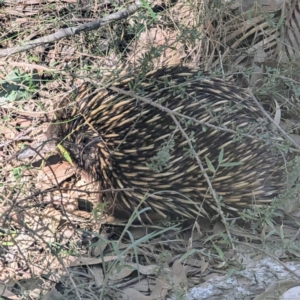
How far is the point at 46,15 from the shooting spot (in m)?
2.62

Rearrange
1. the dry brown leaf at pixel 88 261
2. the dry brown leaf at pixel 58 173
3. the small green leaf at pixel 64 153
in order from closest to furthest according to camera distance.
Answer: the dry brown leaf at pixel 88 261, the small green leaf at pixel 64 153, the dry brown leaf at pixel 58 173

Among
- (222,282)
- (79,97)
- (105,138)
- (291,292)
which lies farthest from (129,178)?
(291,292)

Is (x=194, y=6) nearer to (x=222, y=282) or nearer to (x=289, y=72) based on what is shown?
(x=289, y=72)

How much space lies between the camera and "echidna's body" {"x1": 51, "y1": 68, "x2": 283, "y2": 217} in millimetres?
1989

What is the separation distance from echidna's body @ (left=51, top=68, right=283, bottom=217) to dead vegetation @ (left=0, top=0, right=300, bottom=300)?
11 cm

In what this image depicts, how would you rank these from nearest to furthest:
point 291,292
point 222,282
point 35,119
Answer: point 291,292, point 222,282, point 35,119

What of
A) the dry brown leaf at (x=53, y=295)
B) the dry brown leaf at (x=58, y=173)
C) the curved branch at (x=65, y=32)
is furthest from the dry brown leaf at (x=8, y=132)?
the dry brown leaf at (x=53, y=295)

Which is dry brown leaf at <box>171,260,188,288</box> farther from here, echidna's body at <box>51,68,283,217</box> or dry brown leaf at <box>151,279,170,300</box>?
echidna's body at <box>51,68,283,217</box>

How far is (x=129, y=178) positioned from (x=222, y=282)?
25.0 inches

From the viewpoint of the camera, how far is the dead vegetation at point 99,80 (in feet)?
6.56

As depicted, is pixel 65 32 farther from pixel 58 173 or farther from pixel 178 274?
pixel 178 274

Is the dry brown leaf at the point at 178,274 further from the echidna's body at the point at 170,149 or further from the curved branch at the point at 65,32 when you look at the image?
the curved branch at the point at 65,32

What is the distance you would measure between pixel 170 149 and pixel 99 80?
47 cm

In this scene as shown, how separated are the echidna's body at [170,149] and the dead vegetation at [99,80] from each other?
0.35ft
